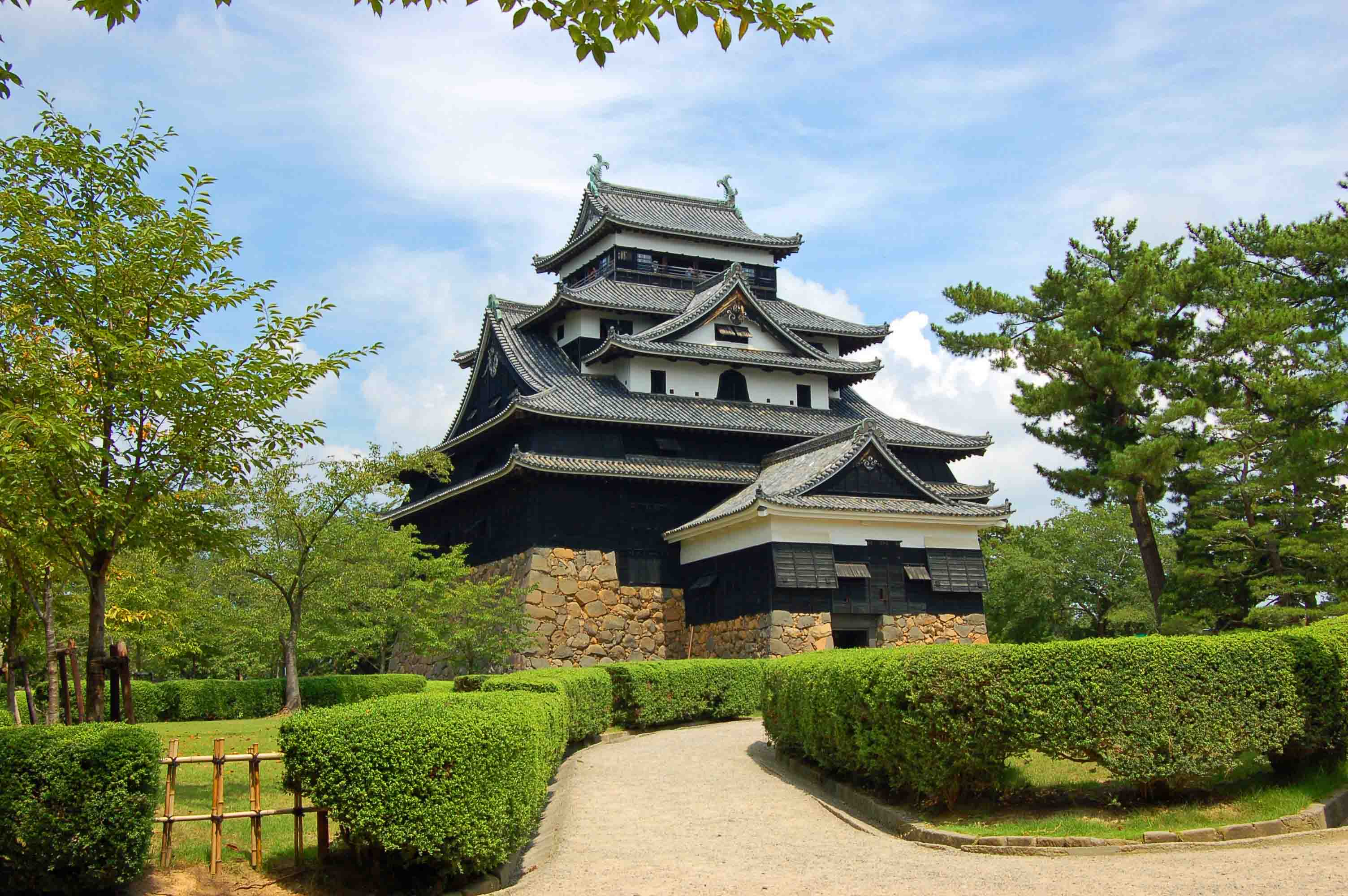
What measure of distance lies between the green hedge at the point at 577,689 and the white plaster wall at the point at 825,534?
779 centimetres

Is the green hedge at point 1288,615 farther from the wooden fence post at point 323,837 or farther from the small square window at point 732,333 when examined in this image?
the small square window at point 732,333

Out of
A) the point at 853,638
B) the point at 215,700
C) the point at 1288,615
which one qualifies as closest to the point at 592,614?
the point at 853,638

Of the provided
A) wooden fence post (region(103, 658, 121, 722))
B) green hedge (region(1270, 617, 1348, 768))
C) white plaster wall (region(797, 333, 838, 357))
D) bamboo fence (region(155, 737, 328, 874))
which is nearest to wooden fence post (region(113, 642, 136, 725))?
wooden fence post (region(103, 658, 121, 722))

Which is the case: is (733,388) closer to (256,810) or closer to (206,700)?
(206,700)

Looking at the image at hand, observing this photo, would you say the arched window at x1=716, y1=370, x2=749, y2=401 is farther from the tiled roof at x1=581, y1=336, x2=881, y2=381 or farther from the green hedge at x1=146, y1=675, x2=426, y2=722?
the green hedge at x1=146, y1=675, x2=426, y2=722

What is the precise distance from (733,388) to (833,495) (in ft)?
28.4

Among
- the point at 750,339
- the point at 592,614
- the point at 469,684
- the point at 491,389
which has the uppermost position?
the point at 750,339

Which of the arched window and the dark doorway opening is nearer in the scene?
the dark doorway opening

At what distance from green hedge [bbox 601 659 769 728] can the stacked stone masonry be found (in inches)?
182

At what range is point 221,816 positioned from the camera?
10453mm

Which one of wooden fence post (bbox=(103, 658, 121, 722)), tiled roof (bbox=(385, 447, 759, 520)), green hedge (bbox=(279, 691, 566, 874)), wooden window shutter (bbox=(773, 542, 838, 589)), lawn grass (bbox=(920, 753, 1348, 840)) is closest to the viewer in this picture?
green hedge (bbox=(279, 691, 566, 874))

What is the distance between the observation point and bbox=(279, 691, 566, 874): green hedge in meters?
9.94

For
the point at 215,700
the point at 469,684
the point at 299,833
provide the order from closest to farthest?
the point at 299,833 < the point at 469,684 < the point at 215,700

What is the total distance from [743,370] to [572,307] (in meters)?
6.31
